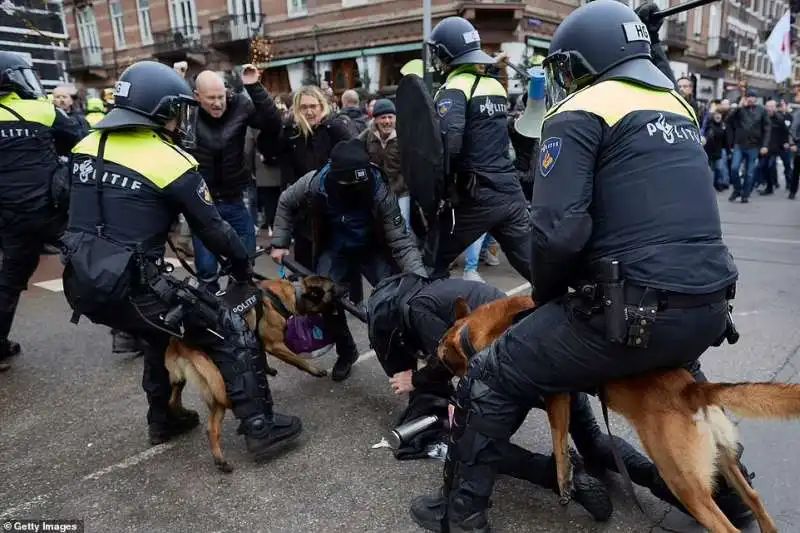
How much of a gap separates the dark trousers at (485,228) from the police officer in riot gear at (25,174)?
2.70 meters

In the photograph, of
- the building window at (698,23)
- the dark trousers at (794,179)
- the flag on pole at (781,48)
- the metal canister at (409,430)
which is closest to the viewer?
the metal canister at (409,430)

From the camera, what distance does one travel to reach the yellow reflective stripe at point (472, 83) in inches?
153

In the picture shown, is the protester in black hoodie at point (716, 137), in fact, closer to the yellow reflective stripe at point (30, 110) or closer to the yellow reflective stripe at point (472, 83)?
the yellow reflective stripe at point (472, 83)

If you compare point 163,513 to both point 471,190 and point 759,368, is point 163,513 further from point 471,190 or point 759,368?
point 759,368

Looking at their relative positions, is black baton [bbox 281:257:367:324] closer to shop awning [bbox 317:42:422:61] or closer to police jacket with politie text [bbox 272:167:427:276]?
police jacket with politie text [bbox 272:167:427:276]

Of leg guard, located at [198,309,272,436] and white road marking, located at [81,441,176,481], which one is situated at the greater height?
leg guard, located at [198,309,272,436]

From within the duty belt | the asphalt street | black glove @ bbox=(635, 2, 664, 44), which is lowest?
the asphalt street

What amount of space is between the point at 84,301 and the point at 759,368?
3.94 meters

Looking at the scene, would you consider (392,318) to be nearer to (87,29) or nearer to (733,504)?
(733,504)

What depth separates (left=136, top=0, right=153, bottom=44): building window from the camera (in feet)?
94.1

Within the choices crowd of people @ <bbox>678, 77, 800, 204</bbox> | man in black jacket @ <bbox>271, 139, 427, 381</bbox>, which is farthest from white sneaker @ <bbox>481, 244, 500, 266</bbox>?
crowd of people @ <bbox>678, 77, 800, 204</bbox>

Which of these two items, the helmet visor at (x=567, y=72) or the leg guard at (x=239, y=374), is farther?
the leg guard at (x=239, y=374)

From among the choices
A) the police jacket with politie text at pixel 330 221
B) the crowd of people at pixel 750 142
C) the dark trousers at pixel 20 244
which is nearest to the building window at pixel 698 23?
the crowd of people at pixel 750 142

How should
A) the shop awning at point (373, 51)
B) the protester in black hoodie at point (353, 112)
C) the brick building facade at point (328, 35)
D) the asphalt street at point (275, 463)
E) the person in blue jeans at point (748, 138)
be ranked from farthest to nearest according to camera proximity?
the shop awning at point (373, 51) → the brick building facade at point (328, 35) → the person in blue jeans at point (748, 138) → the protester in black hoodie at point (353, 112) → the asphalt street at point (275, 463)
